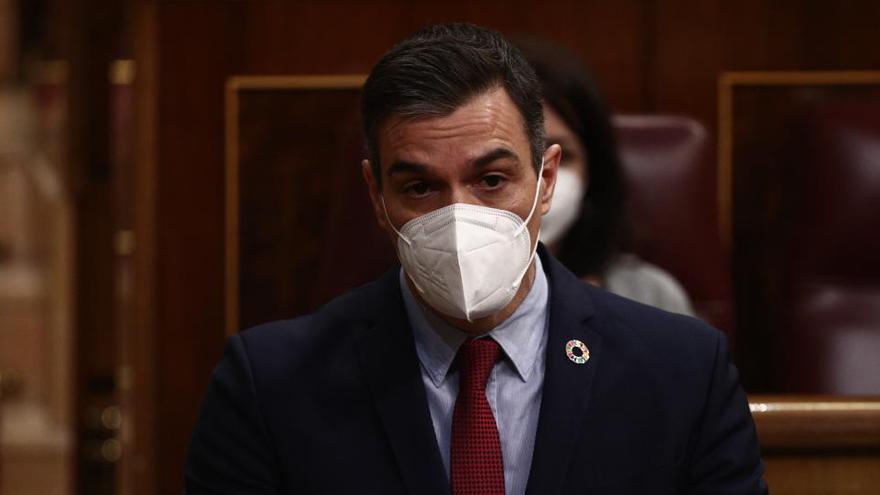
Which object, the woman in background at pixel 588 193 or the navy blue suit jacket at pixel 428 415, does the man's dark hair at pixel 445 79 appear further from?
the woman in background at pixel 588 193

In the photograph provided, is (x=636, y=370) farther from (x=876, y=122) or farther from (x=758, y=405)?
(x=876, y=122)

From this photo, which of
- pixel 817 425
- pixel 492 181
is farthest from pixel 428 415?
pixel 817 425

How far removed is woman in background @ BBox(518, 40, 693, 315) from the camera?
3.43ft

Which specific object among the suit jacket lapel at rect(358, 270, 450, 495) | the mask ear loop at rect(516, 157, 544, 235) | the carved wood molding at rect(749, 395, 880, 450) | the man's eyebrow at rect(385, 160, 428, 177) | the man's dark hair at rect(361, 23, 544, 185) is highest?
the man's dark hair at rect(361, 23, 544, 185)

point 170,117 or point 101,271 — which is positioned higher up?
point 170,117

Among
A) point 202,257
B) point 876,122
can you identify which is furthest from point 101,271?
point 876,122

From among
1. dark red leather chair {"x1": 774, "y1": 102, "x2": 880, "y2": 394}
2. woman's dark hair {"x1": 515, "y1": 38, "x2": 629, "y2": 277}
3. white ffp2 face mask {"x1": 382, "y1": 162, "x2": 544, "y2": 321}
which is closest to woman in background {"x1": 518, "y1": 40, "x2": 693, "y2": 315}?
woman's dark hair {"x1": 515, "y1": 38, "x2": 629, "y2": 277}

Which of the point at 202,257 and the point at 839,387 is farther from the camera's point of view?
the point at 202,257

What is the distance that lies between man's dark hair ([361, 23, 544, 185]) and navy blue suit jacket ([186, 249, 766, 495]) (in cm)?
10

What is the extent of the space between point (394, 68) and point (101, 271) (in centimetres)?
66

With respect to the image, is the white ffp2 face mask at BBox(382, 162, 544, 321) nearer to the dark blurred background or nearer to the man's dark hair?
the man's dark hair

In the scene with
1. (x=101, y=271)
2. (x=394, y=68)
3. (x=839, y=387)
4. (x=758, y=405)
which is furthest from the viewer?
(x=101, y=271)

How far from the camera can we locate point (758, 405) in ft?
2.48

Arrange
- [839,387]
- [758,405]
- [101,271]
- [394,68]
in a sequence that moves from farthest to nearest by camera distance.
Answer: [101,271], [839,387], [758,405], [394,68]
